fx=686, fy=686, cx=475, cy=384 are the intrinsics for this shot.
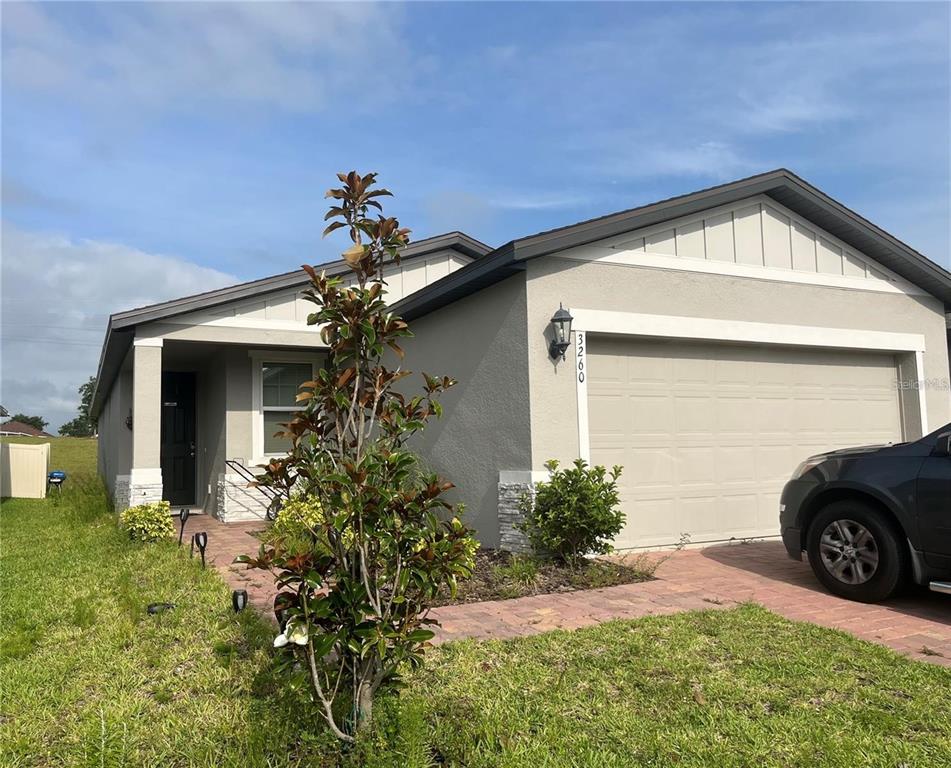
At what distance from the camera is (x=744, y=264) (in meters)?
8.49

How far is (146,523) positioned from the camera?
847 centimetres

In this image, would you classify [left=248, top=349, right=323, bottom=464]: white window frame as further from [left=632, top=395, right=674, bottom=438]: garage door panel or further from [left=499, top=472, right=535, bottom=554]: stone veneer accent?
[left=632, top=395, right=674, bottom=438]: garage door panel

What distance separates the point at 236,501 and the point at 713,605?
870cm

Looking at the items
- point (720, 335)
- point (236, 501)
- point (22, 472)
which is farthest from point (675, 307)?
point (22, 472)

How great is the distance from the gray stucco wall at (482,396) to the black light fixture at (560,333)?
0.99 ft

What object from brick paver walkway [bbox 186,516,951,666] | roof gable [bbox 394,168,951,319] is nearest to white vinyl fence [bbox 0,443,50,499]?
roof gable [bbox 394,168,951,319]

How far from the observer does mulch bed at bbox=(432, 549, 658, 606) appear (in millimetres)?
5871

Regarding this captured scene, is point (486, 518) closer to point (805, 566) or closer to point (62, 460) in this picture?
point (805, 566)

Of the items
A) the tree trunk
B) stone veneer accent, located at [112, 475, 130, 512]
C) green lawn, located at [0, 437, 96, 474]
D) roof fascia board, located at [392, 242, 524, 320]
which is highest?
roof fascia board, located at [392, 242, 524, 320]

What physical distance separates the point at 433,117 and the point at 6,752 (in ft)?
27.9

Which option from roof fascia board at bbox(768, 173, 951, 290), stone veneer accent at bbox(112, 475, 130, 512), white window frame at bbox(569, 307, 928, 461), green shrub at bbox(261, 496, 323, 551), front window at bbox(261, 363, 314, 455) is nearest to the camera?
green shrub at bbox(261, 496, 323, 551)

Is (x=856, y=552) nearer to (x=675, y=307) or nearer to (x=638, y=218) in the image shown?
(x=675, y=307)

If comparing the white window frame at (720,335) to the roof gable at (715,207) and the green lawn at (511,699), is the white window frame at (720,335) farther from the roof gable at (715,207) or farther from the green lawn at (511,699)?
the green lawn at (511,699)

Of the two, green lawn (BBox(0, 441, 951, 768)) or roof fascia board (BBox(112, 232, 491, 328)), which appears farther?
roof fascia board (BBox(112, 232, 491, 328))
